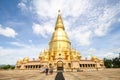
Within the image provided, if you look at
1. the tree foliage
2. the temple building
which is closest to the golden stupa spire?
the temple building

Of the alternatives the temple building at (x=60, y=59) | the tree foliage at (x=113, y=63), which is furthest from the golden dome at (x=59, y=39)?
the tree foliage at (x=113, y=63)

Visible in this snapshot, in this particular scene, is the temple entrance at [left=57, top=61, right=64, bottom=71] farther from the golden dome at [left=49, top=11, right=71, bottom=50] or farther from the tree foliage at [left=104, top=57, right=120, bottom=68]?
the tree foliage at [left=104, top=57, right=120, bottom=68]

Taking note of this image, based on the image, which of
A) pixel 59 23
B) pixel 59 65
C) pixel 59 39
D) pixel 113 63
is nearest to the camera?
pixel 59 65

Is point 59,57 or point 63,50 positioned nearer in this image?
point 59,57

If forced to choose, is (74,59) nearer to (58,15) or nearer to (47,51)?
(47,51)

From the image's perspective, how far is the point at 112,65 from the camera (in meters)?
77.7

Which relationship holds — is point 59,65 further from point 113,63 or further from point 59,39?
point 113,63

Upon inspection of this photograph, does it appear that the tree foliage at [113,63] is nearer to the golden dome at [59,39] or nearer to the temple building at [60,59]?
the temple building at [60,59]

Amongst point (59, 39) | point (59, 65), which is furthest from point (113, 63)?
point (59, 65)

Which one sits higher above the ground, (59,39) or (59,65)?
(59,39)

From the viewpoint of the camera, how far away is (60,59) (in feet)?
178

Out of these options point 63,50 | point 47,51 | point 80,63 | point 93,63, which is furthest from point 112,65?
point 47,51

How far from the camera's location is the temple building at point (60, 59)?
2131 inches

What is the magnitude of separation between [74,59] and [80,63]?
4.01 m
